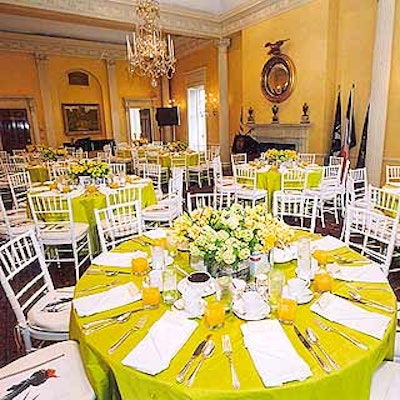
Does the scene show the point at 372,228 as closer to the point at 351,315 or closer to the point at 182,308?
the point at 351,315

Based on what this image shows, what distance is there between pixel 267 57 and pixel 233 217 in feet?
25.4

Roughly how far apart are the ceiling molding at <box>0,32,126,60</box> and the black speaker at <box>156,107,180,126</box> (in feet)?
9.25

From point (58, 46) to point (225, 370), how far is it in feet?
41.5

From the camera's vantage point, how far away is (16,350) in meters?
2.58

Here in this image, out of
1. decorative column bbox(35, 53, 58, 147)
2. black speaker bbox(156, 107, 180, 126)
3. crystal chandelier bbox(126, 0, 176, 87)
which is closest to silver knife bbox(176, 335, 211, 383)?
crystal chandelier bbox(126, 0, 176, 87)

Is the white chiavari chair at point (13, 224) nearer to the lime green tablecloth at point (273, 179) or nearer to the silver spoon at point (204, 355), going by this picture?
the silver spoon at point (204, 355)

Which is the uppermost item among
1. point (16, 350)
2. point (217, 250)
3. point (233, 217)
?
point (233, 217)

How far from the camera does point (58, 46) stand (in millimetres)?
11359

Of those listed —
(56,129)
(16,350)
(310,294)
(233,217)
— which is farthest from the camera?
(56,129)

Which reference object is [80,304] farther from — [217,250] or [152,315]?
[217,250]

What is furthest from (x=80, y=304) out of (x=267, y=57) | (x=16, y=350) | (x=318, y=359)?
(x=267, y=57)

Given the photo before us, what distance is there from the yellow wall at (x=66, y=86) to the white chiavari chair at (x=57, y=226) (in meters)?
8.71

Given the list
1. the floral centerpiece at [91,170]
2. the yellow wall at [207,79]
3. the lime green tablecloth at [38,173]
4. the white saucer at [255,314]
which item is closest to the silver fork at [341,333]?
the white saucer at [255,314]

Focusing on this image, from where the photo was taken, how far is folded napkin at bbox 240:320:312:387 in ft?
3.82
